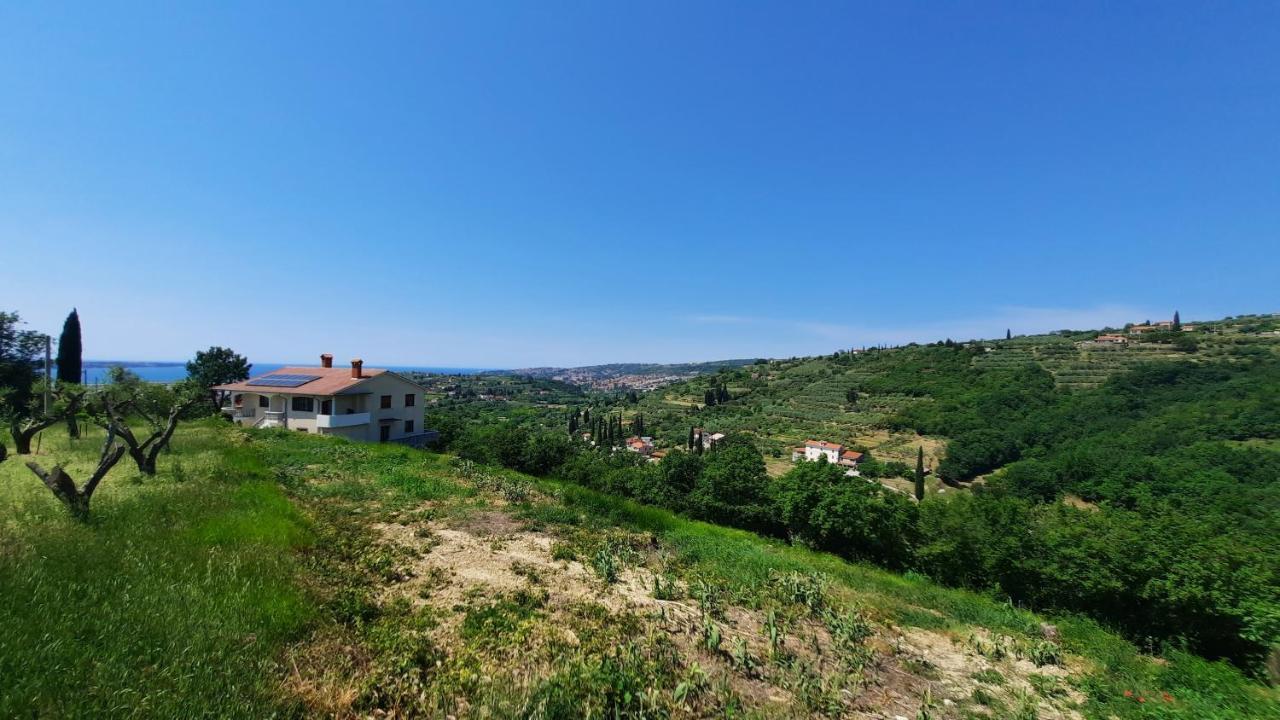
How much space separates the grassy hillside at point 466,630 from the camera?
417 cm

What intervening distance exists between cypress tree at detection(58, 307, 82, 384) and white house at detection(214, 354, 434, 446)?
15099 millimetres

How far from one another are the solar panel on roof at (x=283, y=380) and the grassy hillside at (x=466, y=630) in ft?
72.1

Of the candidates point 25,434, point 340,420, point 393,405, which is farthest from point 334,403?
point 25,434

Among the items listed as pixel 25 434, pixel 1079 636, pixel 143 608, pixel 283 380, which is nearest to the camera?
pixel 143 608

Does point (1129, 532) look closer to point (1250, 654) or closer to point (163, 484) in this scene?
point (1250, 654)

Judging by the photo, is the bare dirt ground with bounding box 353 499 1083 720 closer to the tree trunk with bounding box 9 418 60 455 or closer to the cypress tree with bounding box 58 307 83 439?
the tree trunk with bounding box 9 418 60 455

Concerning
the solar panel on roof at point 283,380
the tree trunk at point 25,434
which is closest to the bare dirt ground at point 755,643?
the tree trunk at point 25,434

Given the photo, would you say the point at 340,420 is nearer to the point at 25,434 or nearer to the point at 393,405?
the point at 393,405

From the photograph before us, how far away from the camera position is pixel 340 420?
30.0 m

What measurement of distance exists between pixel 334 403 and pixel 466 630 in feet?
99.7

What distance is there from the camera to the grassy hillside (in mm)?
4168

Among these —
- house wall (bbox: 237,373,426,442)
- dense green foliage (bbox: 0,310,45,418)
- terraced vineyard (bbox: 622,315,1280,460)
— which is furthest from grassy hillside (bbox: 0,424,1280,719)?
terraced vineyard (bbox: 622,315,1280,460)

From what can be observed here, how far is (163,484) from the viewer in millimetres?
11234

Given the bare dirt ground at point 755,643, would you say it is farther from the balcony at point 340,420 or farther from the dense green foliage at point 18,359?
the dense green foliage at point 18,359
